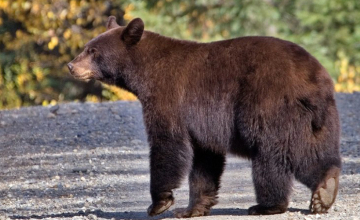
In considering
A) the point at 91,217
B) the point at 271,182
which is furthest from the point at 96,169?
the point at 271,182

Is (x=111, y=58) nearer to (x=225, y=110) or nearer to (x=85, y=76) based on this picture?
(x=85, y=76)

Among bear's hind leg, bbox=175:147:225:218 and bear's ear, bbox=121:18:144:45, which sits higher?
bear's ear, bbox=121:18:144:45

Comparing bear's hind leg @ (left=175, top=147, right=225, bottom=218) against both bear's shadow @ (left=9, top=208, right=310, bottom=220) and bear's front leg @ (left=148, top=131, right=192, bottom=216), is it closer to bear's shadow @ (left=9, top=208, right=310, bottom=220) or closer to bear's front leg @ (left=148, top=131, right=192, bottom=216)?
bear's shadow @ (left=9, top=208, right=310, bottom=220)

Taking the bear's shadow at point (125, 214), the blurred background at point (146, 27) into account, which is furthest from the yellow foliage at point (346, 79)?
the bear's shadow at point (125, 214)

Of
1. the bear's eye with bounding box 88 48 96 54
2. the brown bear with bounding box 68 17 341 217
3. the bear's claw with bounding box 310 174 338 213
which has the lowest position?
the bear's claw with bounding box 310 174 338 213

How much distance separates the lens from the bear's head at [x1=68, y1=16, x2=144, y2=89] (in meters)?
7.66

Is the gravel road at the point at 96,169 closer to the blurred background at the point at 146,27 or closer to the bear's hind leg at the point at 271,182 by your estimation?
the bear's hind leg at the point at 271,182

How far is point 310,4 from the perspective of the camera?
22.6m

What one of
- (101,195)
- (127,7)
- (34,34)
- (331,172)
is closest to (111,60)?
(101,195)

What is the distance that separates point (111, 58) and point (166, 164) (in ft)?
4.02

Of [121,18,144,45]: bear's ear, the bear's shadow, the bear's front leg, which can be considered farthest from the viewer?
[121,18,144,45]: bear's ear

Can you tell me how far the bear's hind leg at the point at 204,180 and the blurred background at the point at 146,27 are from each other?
11.9 m

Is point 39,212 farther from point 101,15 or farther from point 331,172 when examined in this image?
point 101,15

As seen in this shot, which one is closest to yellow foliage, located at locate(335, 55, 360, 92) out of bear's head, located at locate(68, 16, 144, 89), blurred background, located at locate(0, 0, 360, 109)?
blurred background, located at locate(0, 0, 360, 109)
